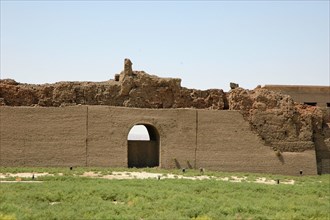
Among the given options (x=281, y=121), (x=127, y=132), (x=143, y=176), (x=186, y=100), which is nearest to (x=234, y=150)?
(x=281, y=121)

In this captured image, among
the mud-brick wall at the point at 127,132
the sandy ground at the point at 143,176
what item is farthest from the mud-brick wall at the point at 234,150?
the sandy ground at the point at 143,176

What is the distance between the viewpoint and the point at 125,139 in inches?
1068

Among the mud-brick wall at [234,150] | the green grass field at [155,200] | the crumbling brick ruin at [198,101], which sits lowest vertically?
the green grass field at [155,200]

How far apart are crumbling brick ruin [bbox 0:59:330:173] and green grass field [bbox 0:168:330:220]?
697 centimetres

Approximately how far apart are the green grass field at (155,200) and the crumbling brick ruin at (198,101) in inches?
275

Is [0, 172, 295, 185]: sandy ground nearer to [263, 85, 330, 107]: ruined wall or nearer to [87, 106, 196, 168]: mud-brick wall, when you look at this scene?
[87, 106, 196, 168]: mud-brick wall

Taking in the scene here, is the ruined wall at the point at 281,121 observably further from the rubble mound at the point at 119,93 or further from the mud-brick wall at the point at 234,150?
the rubble mound at the point at 119,93

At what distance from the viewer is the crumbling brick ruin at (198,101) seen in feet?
90.9

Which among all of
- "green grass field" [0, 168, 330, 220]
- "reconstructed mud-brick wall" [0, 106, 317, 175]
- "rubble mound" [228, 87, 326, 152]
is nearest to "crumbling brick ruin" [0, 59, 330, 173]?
"rubble mound" [228, 87, 326, 152]

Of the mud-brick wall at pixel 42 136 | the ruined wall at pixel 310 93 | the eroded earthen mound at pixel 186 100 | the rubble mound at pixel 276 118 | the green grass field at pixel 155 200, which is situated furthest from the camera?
the ruined wall at pixel 310 93

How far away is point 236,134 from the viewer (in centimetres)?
2894

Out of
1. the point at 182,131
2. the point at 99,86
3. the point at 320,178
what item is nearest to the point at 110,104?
the point at 99,86

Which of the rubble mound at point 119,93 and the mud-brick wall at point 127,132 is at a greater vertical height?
the rubble mound at point 119,93

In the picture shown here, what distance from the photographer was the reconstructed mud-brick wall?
84.8 feet
